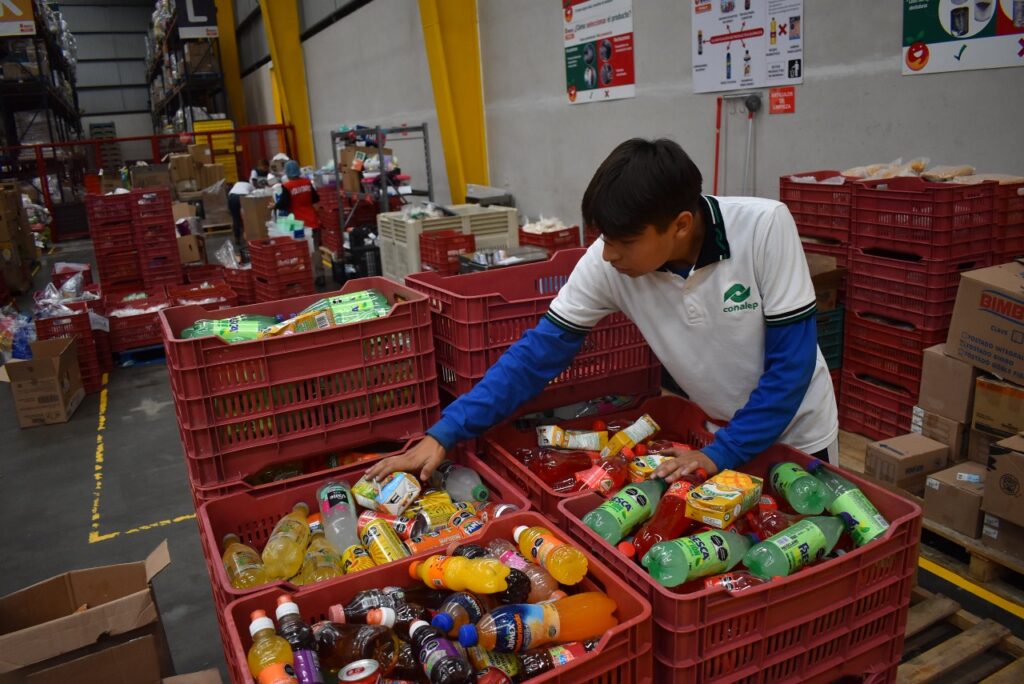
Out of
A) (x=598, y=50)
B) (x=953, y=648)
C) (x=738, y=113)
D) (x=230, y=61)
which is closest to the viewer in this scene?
(x=953, y=648)

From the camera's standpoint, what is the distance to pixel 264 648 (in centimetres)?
133

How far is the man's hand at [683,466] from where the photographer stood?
179cm

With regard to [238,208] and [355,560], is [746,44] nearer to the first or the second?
[355,560]

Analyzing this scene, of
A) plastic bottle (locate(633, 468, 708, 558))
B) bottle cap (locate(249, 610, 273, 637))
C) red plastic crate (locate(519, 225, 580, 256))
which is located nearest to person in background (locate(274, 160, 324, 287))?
red plastic crate (locate(519, 225, 580, 256))

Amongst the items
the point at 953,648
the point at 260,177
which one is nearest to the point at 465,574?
the point at 953,648

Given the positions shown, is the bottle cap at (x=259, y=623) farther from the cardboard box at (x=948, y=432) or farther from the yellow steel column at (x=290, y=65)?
the yellow steel column at (x=290, y=65)

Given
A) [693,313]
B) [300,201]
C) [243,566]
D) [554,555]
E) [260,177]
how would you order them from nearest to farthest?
[554,555], [243,566], [693,313], [300,201], [260,177]

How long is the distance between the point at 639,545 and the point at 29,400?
5.80 meters

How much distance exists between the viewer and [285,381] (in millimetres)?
2068

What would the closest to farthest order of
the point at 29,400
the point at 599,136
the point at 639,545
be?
the point at 639,545 → the point at 29,400 → the point at 599,136

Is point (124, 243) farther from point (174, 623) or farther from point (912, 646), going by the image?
point (912, 646)

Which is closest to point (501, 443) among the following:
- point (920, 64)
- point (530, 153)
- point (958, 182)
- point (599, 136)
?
point (958, 182)

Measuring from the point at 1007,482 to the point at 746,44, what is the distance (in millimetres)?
3941

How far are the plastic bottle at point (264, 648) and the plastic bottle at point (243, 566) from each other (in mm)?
339
